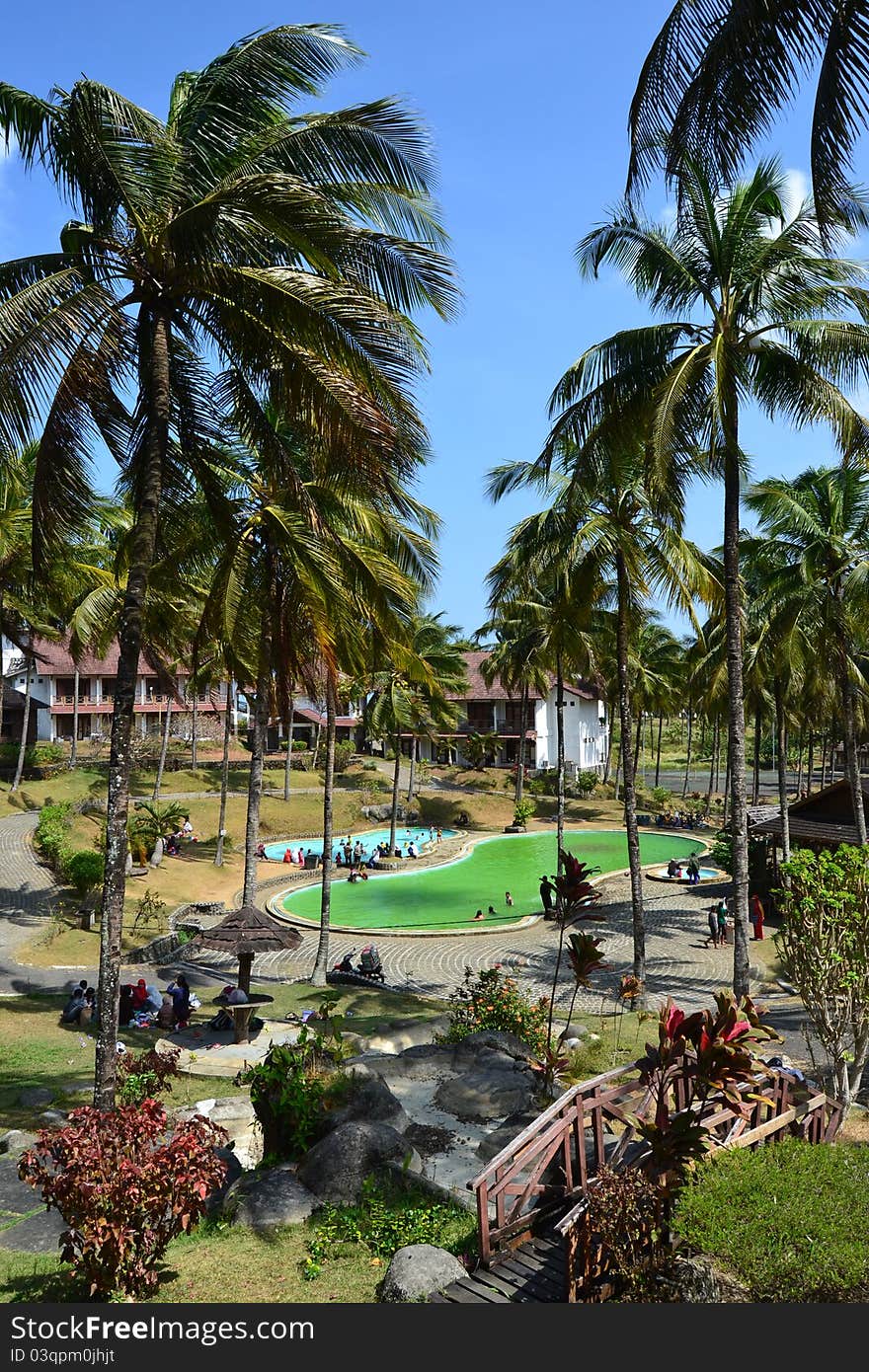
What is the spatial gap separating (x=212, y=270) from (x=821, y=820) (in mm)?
26009

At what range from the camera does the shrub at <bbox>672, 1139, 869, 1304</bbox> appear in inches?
223

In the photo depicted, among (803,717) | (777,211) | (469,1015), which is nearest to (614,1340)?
(469,1015)

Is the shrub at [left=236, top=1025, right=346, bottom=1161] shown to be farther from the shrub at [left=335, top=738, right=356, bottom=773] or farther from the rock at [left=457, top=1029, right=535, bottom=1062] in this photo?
the shrub at [left=335, top=738, right=356, bottom=773]

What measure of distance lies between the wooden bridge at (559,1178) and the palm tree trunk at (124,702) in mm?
3721

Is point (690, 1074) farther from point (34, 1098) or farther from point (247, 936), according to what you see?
point (247, 936)

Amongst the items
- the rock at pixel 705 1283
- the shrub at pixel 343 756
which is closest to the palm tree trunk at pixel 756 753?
the shrub at pixel 343 756

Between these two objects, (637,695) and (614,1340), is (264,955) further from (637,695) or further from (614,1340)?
(637,695)

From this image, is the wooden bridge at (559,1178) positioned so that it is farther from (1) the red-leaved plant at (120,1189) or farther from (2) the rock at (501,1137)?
(1) the red-leaved plant at (120,1189)

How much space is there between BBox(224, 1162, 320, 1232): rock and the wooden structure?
22.2m

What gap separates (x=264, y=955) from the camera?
2530 cm

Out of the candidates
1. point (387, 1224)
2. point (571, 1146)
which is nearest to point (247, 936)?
point (387, 1224)

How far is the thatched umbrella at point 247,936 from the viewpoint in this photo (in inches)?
592

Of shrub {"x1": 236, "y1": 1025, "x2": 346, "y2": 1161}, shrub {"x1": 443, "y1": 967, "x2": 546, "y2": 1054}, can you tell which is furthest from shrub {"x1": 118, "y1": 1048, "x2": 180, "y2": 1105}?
shrub {"x1": 443, "y1": 967, "x2": 546, "y2": 1054}

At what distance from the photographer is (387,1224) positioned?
314 inches
